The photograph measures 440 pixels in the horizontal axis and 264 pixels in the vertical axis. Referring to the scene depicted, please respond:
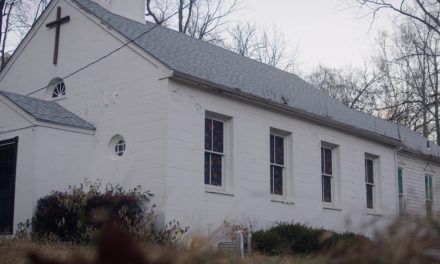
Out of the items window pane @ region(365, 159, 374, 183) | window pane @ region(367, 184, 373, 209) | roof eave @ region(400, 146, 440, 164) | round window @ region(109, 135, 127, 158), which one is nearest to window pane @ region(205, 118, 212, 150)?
round window @ region(109, 135, 127, 158)

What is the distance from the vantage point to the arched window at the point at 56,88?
16.9m

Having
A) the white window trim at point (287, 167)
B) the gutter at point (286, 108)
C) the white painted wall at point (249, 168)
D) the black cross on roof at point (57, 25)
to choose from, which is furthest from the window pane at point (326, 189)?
the black cross on roof at point (57, 25)

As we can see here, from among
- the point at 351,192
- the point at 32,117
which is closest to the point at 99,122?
the point at 32,117

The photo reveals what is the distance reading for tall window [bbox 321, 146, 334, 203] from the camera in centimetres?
1891

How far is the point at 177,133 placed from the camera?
14.1 m

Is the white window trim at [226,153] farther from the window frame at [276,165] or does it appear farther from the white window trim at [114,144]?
the white window trim at [114,144]

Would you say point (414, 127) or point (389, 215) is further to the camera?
point (414, 127)

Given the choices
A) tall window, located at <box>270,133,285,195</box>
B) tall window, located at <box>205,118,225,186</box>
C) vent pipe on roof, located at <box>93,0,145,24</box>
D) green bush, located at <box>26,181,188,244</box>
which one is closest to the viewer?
green bush, located at <box>26,181,188,244</box>

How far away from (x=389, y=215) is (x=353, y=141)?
17015mm

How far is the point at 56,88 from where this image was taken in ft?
56.5

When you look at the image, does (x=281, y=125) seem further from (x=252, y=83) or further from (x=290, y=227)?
(x=290, y=227)

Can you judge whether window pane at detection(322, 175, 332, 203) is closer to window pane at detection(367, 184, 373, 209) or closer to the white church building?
the white church building

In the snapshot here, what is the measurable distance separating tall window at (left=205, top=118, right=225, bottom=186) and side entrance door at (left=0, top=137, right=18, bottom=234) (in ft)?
14.5

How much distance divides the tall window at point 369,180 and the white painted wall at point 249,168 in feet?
2.40
